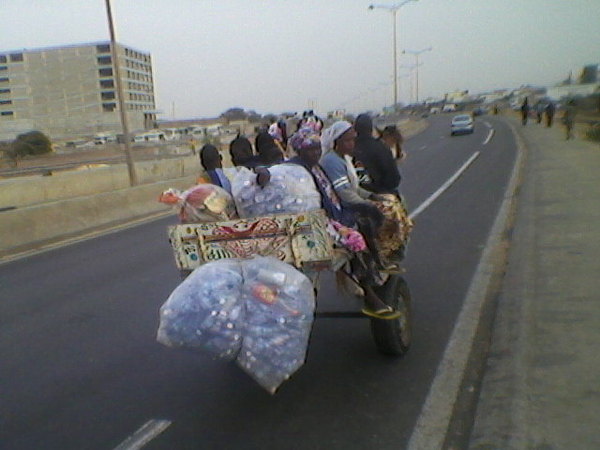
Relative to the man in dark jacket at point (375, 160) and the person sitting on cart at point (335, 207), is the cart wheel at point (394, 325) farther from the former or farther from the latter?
the man in dark jacket at point (375, 160)

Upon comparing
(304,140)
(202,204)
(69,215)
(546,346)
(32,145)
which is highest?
(304,140)

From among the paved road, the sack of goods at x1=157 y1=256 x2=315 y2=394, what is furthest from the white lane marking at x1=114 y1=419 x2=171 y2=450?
the sack of goods at x1=157 y1=256 x2=315 y2=394

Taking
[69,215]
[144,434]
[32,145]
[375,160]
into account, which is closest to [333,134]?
[375,160]

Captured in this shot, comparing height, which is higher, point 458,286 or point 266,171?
point 266,171

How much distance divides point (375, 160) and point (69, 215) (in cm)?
981

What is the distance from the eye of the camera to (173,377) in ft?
17.1

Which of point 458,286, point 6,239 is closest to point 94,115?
point 6,239

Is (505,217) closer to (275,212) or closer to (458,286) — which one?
(458,286)

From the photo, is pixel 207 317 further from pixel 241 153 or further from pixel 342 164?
pixel 241 153

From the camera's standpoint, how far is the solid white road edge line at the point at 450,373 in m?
4.04

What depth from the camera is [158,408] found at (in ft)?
15.2

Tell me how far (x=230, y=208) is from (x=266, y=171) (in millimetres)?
499

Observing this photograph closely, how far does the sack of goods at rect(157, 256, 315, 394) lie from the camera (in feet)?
12.1

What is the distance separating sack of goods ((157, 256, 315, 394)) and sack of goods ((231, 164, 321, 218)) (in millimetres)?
833
